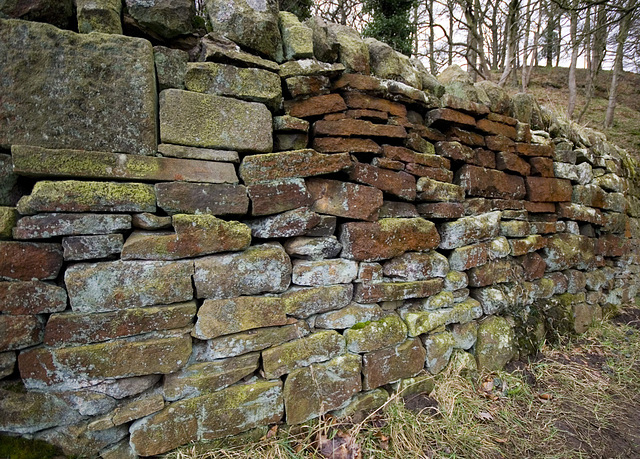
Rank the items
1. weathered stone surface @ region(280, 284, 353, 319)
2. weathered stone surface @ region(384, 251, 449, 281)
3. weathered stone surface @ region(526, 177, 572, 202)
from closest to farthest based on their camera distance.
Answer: weathered stone surface @ region(280, 284, 353, 319)
weathered stone surface @ region(384, 251, 449, 281)
weathered stone surface @ region(526, 177, 572, 202)

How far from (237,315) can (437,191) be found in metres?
1.90

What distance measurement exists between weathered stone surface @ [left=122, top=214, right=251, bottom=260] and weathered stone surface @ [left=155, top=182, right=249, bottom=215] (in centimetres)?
6

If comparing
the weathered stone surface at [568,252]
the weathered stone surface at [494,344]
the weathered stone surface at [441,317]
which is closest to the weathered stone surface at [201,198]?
the weathered stone surface at [441,317]

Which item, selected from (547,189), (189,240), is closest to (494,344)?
(547,189)

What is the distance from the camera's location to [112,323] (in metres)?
1.64

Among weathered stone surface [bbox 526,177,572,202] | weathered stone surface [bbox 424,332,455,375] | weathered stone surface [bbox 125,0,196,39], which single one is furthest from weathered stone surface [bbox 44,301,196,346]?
weathered stone surface [bbox 526,177,572,202]

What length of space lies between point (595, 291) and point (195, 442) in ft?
15.7

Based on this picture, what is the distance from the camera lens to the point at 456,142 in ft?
9.06

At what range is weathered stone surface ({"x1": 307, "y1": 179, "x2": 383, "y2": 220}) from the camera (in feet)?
7.08

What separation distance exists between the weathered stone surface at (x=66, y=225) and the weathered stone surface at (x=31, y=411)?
81 cm

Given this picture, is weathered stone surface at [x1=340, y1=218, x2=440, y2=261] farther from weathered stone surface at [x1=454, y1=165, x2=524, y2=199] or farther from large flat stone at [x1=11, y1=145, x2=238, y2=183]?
large flat stone at [x1=11, y1=145, x2=238, y2=183]

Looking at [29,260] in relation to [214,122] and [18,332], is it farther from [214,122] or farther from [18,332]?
[214,122]

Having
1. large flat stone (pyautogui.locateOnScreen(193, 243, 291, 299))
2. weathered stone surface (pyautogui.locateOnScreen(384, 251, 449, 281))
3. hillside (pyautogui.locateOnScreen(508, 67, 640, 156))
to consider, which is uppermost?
hillside (pyautogui.locateOnScreen(508, 67, 640, 156))

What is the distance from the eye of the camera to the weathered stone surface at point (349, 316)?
2166mm
